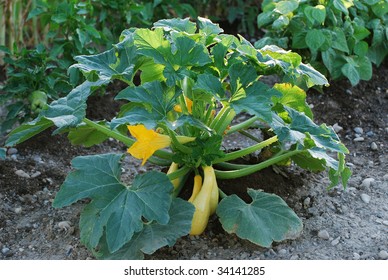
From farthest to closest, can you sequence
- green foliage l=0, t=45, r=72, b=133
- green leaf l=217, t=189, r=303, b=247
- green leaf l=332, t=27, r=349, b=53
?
green leaf l=332, t=27, r=349, b=53 < green foliage l=0, t=45, r=72, b=133 < green leaf l=217, t=189, r=303, b=247

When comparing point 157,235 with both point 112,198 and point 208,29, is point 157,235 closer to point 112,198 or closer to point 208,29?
point 112,198

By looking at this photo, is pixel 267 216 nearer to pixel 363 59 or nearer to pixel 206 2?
pixel 363 59

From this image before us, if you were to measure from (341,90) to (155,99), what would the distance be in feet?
6.52

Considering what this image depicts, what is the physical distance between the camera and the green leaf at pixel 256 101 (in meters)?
3.00

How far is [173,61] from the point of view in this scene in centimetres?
314

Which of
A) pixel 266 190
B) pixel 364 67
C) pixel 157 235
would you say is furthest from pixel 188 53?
pixel 364 67

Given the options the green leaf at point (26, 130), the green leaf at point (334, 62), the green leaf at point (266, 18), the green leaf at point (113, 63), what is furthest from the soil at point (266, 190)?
the green leaf at point (113, 63)

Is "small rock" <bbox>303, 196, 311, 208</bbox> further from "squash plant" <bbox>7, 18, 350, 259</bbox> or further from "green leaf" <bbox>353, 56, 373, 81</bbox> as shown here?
"green leaf" <bbox>353, 56, 373, 81</bbox>

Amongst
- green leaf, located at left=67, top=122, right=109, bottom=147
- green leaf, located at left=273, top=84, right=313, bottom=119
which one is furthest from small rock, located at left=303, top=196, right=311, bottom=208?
green leaf, located at left=67, top=122, right=109, bottom=147

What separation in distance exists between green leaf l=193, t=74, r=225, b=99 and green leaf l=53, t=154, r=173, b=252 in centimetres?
38

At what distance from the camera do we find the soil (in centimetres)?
329

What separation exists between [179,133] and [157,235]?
55cm

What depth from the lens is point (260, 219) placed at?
3.22 meters

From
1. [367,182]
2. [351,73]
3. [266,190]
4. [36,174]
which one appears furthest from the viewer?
[351,73]
